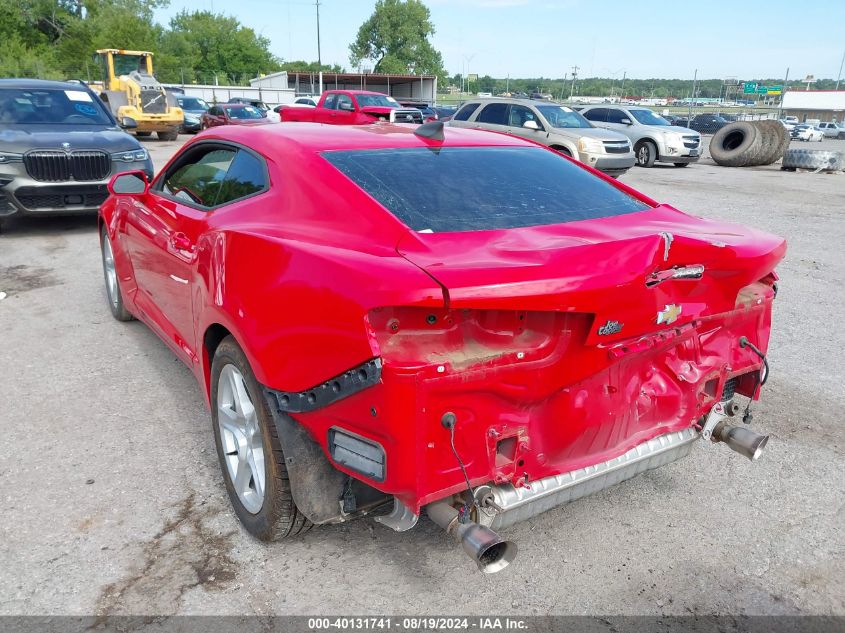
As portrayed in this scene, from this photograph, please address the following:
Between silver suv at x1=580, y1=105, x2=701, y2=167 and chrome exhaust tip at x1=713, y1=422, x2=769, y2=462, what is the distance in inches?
680

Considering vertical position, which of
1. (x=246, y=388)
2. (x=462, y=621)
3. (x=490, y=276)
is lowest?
(x=462, y=621)

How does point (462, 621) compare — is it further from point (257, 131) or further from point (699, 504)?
point (257, 131)

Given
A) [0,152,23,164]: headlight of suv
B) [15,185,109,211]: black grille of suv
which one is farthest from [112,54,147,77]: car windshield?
[0,152,23,164]: headlight of suv

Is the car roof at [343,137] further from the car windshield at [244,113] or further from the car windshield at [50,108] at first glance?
the car windshield at [244,113]

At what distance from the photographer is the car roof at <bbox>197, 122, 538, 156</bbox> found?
9.90 feet

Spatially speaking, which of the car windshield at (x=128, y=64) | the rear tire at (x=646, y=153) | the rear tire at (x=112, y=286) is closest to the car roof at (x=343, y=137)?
the rear tire at (x=112, y=286)

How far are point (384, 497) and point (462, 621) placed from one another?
1.67 ft

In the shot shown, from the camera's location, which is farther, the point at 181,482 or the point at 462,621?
the point at 181,482

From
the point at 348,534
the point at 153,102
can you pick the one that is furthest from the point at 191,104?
the point at 348,534

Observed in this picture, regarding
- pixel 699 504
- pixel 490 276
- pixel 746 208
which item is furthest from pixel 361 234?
pixel 746 208

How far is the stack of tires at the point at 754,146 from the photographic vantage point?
2042 centimetres

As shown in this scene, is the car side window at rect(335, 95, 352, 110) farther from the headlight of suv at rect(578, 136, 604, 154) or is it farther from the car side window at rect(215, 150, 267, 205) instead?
the car side window at rect(215, 150, 267, 205)

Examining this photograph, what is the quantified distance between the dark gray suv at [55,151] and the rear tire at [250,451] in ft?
21.4

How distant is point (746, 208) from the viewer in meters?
12.0
